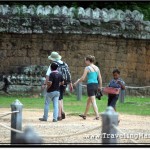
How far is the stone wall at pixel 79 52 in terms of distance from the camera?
899 inches

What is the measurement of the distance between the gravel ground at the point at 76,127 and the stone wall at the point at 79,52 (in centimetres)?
724

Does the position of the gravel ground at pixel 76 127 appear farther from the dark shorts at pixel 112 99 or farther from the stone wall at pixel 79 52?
the stone wall at pixel 79 52

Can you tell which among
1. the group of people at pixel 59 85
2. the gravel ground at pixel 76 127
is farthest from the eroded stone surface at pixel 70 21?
the group of people at pixel 59 85

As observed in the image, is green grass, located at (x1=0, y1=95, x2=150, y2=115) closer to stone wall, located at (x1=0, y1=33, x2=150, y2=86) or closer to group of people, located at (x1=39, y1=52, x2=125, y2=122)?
group of people, located at (x1=39, y1=52, x2=125, y2=122)

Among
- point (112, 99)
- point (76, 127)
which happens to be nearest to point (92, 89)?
point (112, 99)

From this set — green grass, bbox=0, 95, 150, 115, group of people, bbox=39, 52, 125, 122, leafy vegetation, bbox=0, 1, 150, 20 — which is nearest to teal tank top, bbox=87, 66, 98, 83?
group of people, bbox=39, 52, 125, 122

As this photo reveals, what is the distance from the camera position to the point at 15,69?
22781 millimetres

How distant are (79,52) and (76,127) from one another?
11.3 metres

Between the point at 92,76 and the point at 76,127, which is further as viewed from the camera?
the point at 92,76

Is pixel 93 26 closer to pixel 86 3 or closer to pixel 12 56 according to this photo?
pixel 12 56

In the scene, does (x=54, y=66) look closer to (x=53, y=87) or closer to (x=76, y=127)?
(x=53, y=87)

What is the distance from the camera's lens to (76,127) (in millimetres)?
12141

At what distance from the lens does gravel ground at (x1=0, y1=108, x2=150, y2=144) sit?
10391mm

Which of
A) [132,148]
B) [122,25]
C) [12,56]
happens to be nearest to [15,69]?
[12,56]
